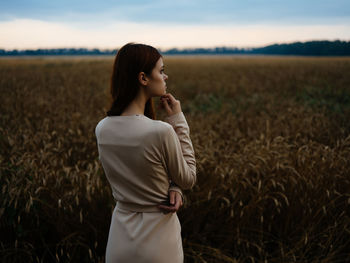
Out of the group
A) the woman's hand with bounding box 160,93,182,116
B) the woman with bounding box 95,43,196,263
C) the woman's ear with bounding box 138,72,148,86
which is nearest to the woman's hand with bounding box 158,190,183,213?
the woman with bounding box 95,43,196,263

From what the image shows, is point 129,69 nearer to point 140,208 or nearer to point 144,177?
point 144,177

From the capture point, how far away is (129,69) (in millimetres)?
1227

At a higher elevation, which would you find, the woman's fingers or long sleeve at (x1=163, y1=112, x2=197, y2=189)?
long sleeve at (x1=163, y1=112, x2=197, y2=189)

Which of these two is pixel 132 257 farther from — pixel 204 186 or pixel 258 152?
pixel 258 152

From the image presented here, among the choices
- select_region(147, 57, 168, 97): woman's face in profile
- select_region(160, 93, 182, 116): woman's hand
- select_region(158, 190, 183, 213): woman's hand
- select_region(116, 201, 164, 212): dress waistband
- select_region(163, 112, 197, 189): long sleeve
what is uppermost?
select_region(147, 57, 168, 97): woman's face in profile

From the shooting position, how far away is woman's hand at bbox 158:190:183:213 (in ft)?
4.20

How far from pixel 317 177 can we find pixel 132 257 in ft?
7.44

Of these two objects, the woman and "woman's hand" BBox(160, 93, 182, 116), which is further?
"woman's hand" BBox(160, 93, 182, 116)

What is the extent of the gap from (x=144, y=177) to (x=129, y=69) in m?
0.42

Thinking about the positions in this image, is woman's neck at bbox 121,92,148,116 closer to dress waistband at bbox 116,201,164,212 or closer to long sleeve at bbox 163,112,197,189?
long sleeve at bbox 163,112,197,189

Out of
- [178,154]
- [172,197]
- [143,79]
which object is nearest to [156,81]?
[143,79]

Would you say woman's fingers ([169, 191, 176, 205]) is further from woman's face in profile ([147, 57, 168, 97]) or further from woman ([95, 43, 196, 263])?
woman's face in profile ([147, 57, 168, 97])

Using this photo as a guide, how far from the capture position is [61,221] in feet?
8.36

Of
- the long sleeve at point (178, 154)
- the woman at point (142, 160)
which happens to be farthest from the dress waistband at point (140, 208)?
the long sleeve at point (178, 154)
